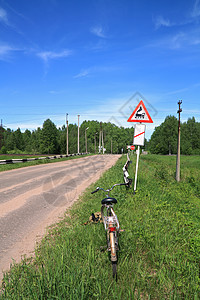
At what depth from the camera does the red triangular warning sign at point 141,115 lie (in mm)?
7148

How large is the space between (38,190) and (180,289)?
7.23 m

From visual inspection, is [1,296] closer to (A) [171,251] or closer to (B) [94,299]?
(B) [94,299]

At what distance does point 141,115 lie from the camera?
7.18 m

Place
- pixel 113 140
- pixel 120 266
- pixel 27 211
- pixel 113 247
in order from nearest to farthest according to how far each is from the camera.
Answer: pixel 113 247, pixel 120 266, pixel 27 211, pixel 113 140

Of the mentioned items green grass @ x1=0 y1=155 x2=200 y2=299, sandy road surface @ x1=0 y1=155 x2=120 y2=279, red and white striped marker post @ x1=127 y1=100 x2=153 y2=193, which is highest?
red and white striped marker post @ x1=127 y1=100 x2=153 y2=193

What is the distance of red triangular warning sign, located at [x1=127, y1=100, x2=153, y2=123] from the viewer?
7.15m

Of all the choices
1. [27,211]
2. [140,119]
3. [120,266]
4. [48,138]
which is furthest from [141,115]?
[48,138]

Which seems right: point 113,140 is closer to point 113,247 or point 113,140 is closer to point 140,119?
point 140,119

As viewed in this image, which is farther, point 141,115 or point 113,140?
point 113,140

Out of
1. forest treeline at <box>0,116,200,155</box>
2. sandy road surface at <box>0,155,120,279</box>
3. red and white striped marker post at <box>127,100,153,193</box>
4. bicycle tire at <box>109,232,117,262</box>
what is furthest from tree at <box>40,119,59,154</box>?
bicycle tire at <box>109,232,117,262</box>

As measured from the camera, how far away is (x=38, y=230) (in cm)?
500

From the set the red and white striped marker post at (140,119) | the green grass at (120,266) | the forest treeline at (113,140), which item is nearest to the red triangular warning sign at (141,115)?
the red and white striped marker post at (140,119)

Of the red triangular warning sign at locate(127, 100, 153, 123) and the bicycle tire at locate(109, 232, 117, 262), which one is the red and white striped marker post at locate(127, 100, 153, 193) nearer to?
the red triangular warning sign at locate(127, 100, 153, 123)

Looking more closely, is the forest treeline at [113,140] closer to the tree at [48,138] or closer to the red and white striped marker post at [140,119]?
the tree at [48,138]
